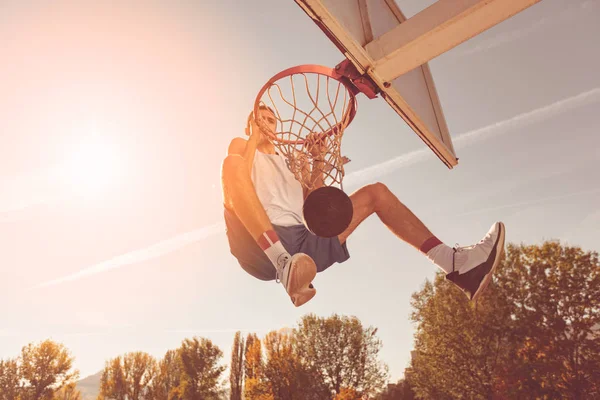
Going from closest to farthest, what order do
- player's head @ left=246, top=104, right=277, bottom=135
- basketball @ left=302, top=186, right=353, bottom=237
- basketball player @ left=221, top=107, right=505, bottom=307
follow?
1. basketball @ left=302, top=186, right=353, bottom=237
2. basketball player @ left=221, top=107, right=505, bottom=307
3. player's head @ left=246, top=104, right=277, bottom=135

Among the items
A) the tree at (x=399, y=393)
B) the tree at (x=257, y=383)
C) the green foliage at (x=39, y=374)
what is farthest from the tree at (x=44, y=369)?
the tree at (x=399, y=393)

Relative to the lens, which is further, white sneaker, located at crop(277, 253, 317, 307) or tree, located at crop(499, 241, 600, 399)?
tree, located at crop(499, 241, 600, 399)

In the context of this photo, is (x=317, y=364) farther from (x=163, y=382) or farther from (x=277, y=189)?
(x=277, y=189)

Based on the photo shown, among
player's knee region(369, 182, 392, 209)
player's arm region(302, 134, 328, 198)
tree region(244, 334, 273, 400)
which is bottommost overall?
tree region(244, 334, 273, 400)

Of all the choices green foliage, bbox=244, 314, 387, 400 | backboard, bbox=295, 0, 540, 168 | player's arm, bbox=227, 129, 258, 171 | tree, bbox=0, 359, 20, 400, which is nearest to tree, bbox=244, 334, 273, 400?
green foliage, bbox=244, 314, 387, 400

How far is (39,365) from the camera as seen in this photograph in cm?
3381

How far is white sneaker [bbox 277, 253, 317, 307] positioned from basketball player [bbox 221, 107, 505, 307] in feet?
1.14

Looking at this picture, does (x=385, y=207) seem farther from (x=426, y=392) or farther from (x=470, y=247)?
(x=426, y=392)

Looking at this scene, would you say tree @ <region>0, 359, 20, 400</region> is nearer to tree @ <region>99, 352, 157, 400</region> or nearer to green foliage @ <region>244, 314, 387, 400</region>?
tree @ <region>99, 352, 157, 400</region>

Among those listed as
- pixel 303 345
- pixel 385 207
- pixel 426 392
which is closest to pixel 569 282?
pixel 426 392

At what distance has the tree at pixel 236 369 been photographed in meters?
42.2

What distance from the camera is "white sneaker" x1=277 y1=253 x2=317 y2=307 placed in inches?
83.7

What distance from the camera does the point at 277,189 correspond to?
320 cm

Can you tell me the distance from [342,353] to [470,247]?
3337cm
